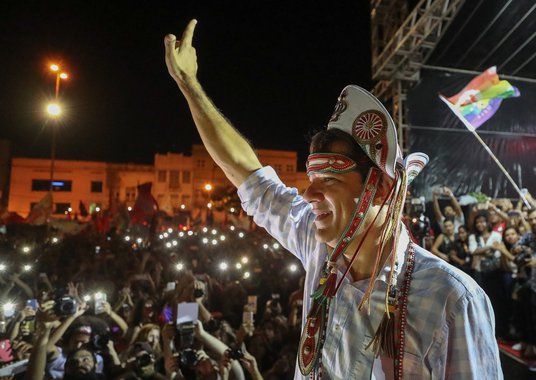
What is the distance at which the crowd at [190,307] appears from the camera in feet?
13.9

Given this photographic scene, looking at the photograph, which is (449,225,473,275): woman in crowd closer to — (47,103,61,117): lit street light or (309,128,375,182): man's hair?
(309,128,375,182): man's hair

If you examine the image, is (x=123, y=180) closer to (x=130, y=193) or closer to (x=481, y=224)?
(x=130, y=193)

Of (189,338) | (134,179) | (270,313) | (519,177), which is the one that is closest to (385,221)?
(189,338)

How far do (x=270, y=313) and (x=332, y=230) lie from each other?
17.6 feet

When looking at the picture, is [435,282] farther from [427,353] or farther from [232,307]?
[232,307]

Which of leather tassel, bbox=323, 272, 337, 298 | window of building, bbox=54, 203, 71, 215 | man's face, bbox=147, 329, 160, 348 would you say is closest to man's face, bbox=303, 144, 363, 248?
leather tassel, bbox=323, 272, 337, 298

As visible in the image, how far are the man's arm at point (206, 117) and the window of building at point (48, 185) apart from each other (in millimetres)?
49900

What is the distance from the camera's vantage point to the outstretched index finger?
6.55 ft

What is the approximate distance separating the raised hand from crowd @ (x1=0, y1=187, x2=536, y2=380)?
3.09 metres

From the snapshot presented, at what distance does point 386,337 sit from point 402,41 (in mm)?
9160

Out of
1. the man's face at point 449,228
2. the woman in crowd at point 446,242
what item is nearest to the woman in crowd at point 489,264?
the woman in crowd at point 446,242

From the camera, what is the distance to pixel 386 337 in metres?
1.39

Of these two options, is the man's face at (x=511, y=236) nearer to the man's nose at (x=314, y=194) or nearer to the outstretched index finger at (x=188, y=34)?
the man's nose at (x=314, y=194)

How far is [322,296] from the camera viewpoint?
5.57ft
